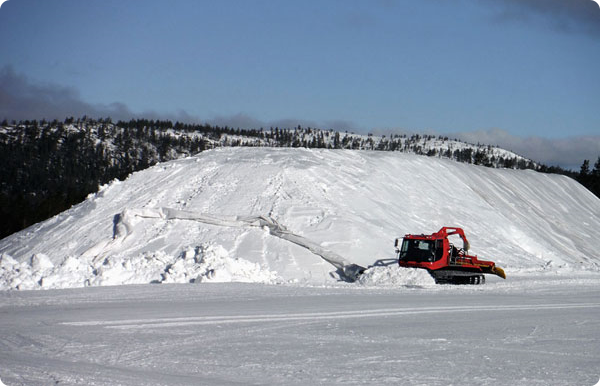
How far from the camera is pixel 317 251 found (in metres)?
23.1

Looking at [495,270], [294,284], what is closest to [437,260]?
[495,270]

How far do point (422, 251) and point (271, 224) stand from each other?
19.3 ft

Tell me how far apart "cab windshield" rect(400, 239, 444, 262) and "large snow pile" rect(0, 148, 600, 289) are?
1.49m

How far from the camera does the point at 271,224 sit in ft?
80.4

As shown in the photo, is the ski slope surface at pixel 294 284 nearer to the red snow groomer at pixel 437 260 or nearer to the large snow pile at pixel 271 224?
the large snow pile at pixel 271 224

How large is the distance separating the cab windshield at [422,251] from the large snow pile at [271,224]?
1486 millimetres

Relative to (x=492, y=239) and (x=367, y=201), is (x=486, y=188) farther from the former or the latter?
(x=367, y=201)

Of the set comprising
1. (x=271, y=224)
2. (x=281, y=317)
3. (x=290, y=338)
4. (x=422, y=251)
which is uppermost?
(x=271, y=224)

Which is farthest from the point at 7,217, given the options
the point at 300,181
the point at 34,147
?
Answer: the point at 34,147

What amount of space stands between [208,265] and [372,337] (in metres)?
10.2

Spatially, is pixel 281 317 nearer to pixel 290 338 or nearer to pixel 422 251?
pixel 290 338

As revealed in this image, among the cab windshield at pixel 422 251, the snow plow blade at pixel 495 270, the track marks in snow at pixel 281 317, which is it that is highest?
the cab windshield at pixel 422 251

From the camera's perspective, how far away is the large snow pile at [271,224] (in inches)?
814

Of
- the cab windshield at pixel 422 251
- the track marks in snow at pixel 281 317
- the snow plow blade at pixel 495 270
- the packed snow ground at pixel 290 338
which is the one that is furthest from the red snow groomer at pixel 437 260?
the track marks in snow at pixel 281 317
